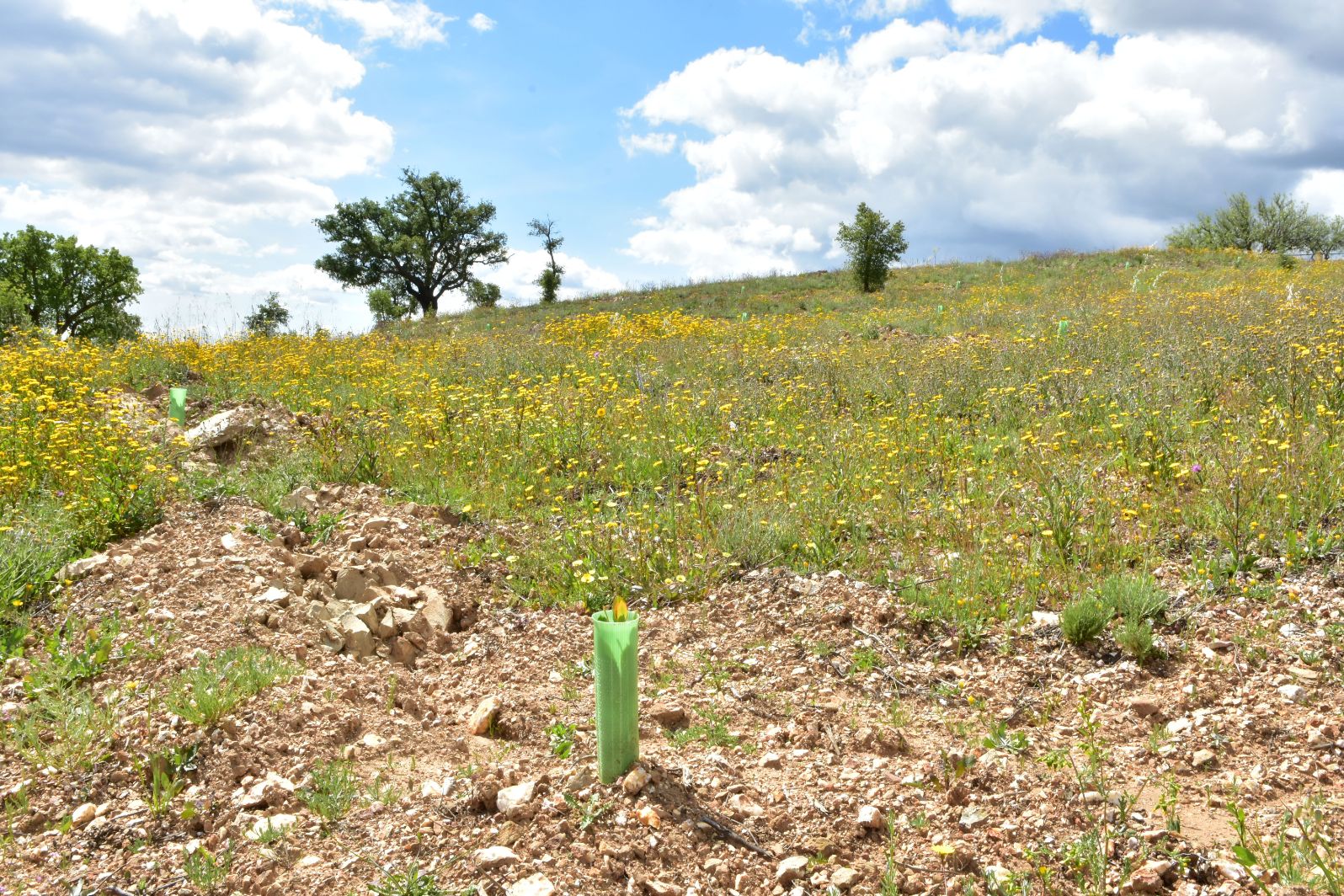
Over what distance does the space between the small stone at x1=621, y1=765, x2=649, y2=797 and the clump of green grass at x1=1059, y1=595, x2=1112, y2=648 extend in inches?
93.2

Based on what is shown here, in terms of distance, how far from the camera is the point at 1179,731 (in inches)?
128

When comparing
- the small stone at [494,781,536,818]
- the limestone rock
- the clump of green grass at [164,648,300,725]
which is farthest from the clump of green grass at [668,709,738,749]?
the limestone rock

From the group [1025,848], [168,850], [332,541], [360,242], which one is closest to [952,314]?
[332,541]

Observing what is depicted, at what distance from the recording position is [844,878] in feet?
8.25

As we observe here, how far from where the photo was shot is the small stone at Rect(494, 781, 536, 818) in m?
2.79

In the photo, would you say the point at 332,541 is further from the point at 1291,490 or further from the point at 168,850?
the point at 1291,490

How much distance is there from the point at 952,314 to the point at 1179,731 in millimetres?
12920

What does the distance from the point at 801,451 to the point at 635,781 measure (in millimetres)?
4476

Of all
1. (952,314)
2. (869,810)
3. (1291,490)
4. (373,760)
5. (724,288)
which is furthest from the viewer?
(724,288)

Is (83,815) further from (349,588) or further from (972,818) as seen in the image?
(972,818)

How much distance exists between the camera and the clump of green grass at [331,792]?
2.87 m

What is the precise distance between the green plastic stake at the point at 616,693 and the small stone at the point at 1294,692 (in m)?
2.77

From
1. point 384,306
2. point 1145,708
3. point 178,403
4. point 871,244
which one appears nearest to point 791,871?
point 1145,708

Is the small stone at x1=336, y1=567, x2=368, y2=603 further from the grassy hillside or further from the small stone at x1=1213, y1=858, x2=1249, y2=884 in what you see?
the small stone at x1=1213, y1=858, x2=1249, y2=884
